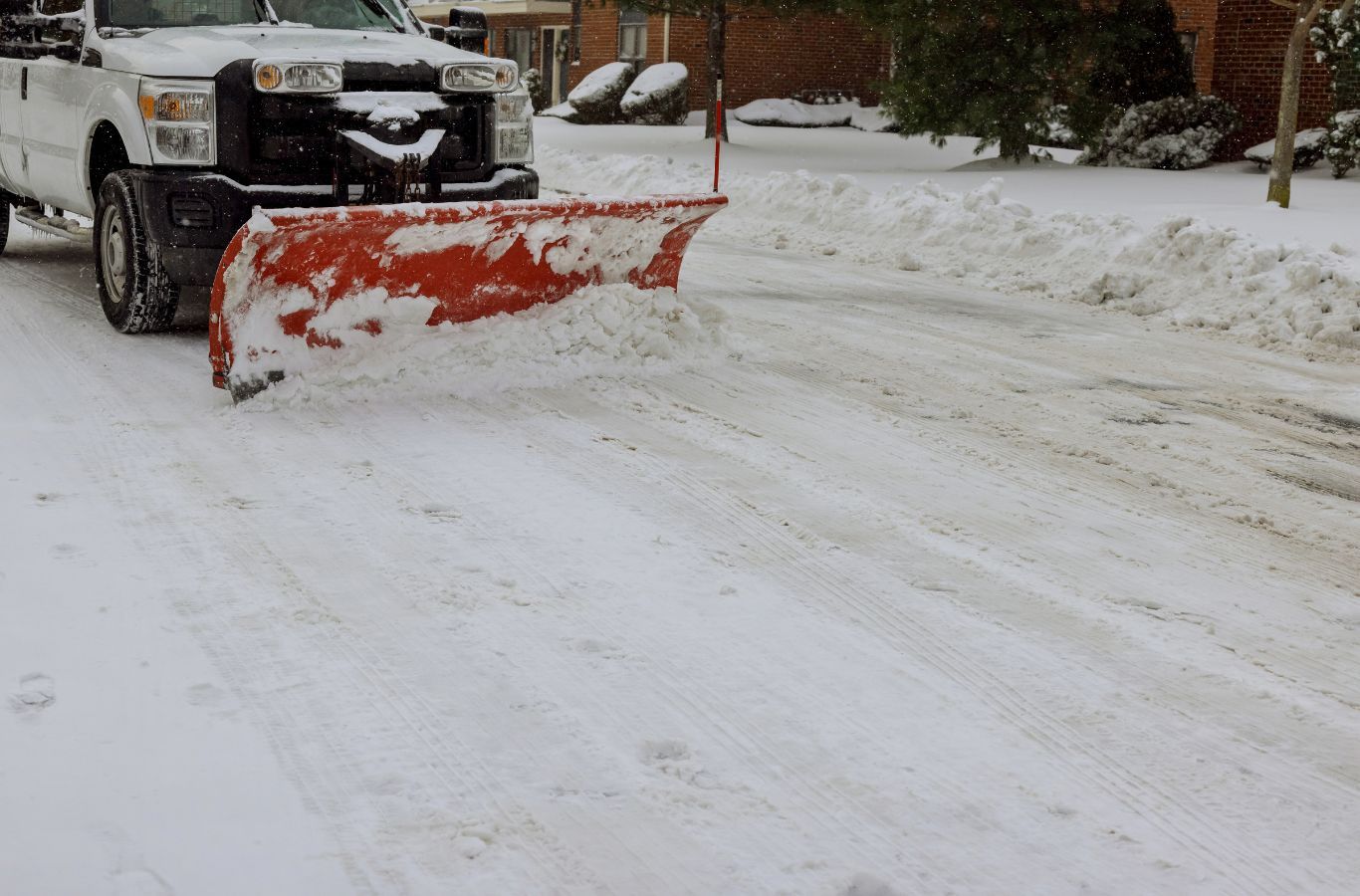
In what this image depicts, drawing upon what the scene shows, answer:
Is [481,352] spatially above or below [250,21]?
below

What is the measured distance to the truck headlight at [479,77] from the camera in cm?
687

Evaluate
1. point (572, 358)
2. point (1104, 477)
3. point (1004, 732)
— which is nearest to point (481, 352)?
point (572, 358)

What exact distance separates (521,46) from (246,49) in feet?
103

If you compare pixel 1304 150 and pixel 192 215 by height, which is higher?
pixel 1304 150

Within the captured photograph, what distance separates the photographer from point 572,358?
6242mm

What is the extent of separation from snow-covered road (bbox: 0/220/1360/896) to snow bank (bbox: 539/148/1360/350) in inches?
83.9

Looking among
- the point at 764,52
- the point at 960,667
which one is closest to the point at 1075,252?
the point at 960,667

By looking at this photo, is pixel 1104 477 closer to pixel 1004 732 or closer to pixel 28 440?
pixel 1004 732

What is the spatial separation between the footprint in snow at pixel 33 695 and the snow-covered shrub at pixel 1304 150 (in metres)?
14.8

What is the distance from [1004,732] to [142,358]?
469cm

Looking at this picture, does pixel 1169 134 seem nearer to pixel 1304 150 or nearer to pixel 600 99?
pixel 1304 150

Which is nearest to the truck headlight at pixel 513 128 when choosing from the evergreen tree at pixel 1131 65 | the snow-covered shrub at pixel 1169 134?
the evergreen tree at pixel 1131 65

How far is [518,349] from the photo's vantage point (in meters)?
6.16

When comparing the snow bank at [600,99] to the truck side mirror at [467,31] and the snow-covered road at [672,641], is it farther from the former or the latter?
the snow-covered road at [672,641]
